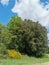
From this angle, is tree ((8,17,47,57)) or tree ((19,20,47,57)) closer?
tree ((19,20,47,57))

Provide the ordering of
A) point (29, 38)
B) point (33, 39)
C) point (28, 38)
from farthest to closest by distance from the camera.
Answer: point (29, 38)
point (28, 38)
point (33, 39)

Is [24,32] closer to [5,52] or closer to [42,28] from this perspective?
[42,28]

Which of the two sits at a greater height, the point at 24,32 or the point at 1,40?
the point at 24,32

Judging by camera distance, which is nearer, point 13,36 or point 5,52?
point 5,52

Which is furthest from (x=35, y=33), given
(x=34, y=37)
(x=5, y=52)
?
(x=5, y=52)

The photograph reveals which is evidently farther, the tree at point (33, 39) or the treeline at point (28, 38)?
the treeline at point (28, 38)

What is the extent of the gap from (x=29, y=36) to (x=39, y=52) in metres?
5.04

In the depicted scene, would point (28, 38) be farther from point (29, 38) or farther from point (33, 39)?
point (33, 39)

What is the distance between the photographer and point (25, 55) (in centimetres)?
6197

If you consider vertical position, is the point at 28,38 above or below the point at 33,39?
above

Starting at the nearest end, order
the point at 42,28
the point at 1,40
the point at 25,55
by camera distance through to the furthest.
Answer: the point at 1,40, the point at 25,55, the point at 42,28

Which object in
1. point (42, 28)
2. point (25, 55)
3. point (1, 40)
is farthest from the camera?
point (42, 28)

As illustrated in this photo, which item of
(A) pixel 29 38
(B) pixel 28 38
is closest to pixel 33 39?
(A) pixel 29 38

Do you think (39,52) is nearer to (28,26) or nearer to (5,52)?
(28,26)
